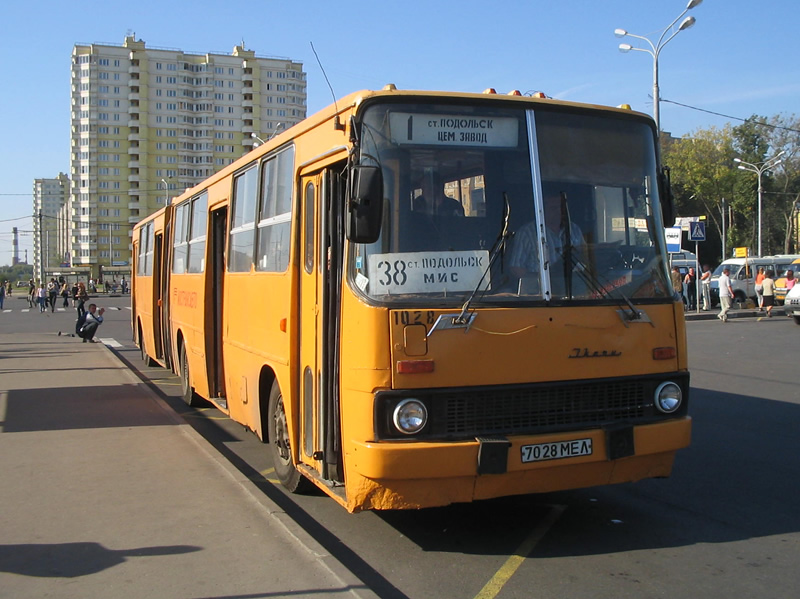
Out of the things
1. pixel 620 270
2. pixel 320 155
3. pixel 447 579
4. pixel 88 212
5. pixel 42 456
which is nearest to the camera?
pixel 447 579

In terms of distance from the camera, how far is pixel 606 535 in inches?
224

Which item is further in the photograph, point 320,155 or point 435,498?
point 320,155

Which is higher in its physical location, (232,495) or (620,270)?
(620,270)

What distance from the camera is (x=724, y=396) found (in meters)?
12.1

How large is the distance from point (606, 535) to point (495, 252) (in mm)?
2176

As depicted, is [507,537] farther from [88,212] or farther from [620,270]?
[88,212]

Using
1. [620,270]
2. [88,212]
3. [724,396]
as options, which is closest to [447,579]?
[620,270]

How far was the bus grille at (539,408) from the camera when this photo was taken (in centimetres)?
499

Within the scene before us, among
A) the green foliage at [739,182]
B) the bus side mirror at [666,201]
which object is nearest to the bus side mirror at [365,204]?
the bus side mirror at [666,201]

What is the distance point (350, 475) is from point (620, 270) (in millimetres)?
2268

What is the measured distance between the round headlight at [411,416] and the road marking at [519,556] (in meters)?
0.99

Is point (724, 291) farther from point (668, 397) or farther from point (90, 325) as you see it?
point (668, 397)

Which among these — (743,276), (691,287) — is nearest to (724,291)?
(691,287)

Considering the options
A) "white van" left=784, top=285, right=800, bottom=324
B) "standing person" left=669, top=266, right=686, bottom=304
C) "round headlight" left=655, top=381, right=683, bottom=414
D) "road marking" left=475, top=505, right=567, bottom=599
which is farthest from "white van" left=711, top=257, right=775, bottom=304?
"round headlight" left=655, top=381, right=683, bottom=414
